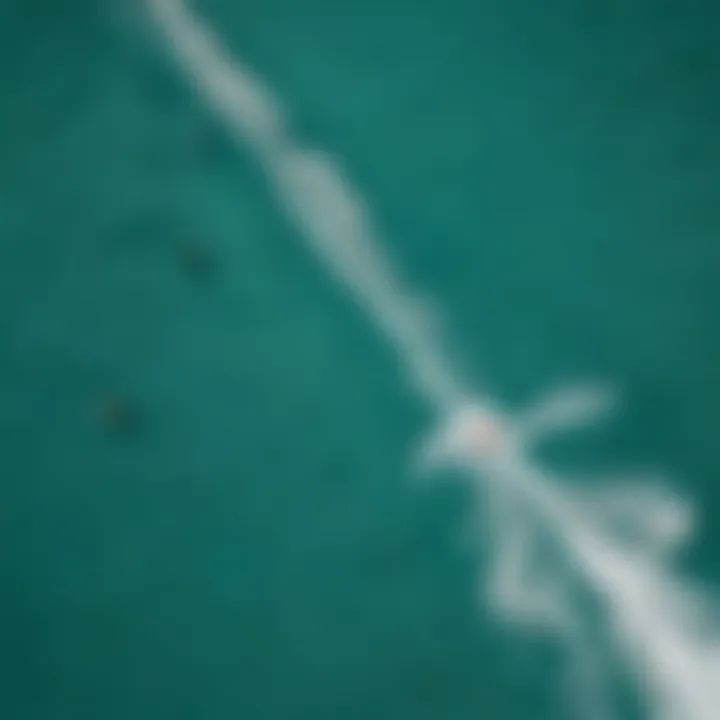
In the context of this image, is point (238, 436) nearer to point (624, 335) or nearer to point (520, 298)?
point (520, 298)

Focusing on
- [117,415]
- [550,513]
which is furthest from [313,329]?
[550,513]

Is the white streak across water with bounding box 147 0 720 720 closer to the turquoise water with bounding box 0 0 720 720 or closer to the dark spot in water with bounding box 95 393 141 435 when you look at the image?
the turquoise water with bounding box 0 0 720 720

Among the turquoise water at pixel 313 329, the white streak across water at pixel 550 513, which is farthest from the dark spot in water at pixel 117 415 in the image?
Result: the white streak across water at pixel 550 513

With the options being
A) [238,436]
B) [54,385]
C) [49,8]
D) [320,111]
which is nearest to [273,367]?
[238,436]

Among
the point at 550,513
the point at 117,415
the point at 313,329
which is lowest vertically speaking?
the point at 550,513

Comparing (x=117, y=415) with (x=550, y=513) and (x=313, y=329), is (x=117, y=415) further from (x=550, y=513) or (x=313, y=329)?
(x=550, y=513)

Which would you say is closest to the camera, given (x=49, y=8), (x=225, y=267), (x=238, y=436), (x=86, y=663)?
(x=86, y=663)

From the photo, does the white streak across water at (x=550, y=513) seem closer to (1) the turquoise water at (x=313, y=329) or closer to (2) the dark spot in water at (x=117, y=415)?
(1) the turquoise water at (x=313, y=329)
